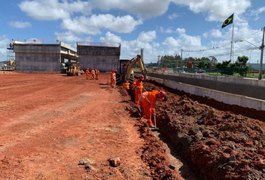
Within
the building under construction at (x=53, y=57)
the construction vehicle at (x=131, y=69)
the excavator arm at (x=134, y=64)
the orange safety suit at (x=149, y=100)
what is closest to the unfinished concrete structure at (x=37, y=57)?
the building under construction at (x=53, y=57)

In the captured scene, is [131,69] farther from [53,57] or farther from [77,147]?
[53,57]

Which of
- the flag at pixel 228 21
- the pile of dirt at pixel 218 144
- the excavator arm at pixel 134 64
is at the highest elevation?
the flag at pixel 228 21

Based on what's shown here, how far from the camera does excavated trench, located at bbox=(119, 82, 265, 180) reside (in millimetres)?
6473

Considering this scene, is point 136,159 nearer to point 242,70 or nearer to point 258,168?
point 258,168

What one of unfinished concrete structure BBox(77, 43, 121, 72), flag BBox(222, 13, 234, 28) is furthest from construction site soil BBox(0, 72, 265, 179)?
unfinished concrete structure BBox(77, 43, 121, 72)

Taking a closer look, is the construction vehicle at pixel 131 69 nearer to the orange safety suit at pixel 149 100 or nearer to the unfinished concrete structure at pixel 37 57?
the orange safety suit at pixel 149 100

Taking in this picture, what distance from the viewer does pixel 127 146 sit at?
→ 9.36 m

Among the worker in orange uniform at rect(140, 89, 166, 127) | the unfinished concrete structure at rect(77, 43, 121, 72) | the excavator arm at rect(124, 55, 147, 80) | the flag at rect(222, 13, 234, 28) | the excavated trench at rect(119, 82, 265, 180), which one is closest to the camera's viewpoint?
the excavated trench at rect(119, 82, 265, 180)

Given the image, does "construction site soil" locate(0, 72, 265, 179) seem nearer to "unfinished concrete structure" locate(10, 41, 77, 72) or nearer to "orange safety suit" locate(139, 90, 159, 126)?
"orange safety suit" locate(139, 90, 159, 126)

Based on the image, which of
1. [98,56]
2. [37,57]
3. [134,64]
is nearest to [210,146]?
[134,64]

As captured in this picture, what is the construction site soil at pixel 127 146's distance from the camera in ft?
22.6

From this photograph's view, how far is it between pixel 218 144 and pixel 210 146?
20 centimetres

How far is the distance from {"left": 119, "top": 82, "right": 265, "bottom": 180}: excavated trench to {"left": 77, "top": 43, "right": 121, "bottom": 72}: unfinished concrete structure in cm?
6046

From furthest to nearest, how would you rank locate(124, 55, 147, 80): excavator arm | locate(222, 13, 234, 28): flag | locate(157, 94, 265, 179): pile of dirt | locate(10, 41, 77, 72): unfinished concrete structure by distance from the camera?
locate(10, 41, 77, 72): unfinished concrete structure < locate(222, 13, 234, 28): flag < locate(124, 55, 147, 80): excavator arm < locate(157, 94, 265, 179): pile of dirt
